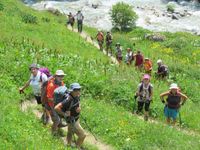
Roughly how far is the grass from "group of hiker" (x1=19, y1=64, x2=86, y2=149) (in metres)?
0.49

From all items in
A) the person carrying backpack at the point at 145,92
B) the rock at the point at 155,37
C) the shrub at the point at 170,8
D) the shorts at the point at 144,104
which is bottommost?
the rock at the point at 155,37

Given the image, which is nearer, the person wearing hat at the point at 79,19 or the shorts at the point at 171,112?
the shorts at the point at 171,112

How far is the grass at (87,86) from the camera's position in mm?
14466

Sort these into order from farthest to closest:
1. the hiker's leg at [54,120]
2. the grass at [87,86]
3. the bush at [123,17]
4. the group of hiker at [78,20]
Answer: the bush at [123,17] → the group of hiker at [78,20] → the grass at [87,86] → the hiker's leg at [54,120]

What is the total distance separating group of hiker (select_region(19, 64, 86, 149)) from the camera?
41.7ft

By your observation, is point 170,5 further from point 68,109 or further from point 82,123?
point 68,109

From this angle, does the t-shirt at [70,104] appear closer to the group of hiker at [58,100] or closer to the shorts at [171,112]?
the group of hiker at [58,100]

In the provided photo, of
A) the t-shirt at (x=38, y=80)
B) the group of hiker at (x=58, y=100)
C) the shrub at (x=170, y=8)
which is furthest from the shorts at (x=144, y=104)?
the shrub at (x=170, y=8)

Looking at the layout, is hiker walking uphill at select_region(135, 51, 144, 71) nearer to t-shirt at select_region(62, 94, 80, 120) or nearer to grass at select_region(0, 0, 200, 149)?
grass at select_region(0, 0, 200, 149)

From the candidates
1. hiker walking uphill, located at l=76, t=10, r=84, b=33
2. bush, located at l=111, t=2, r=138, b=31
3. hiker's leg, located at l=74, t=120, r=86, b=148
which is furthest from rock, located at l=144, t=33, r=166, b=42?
hiker's leg, located at l=74, t=120, r=86, b=148

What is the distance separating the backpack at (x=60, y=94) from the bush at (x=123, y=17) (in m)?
35.4

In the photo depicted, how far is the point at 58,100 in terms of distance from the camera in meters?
13.1

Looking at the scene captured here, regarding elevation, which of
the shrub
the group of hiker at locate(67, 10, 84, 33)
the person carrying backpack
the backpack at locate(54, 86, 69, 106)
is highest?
the backpack at locate(54, 86, 69, 106)

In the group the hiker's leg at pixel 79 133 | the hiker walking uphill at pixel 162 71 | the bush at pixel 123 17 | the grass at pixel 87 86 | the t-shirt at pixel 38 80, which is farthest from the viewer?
the bush at pixel 123 17
